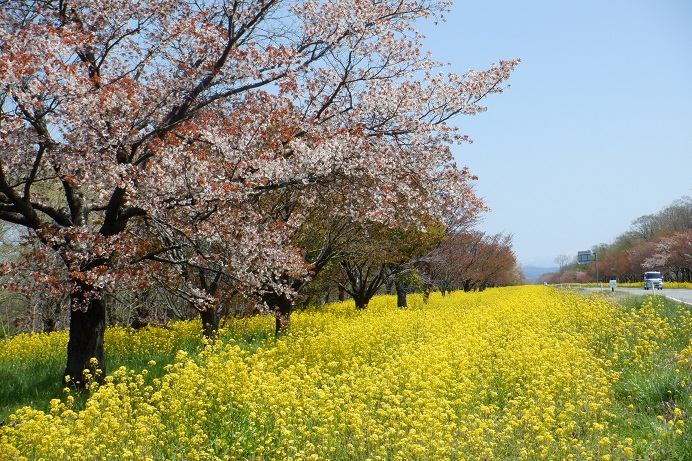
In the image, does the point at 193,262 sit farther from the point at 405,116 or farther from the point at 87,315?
the point at 405,116

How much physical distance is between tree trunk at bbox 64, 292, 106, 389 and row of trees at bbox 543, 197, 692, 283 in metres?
69.3

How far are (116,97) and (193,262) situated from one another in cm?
323

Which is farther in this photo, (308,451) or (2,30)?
(2,30)

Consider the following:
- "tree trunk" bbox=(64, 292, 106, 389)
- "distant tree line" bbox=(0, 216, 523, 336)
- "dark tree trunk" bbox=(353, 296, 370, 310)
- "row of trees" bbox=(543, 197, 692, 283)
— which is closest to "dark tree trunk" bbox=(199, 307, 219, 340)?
"distant tree line" bbox=(0, 216, 523, 336)

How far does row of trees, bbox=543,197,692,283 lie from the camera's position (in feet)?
235

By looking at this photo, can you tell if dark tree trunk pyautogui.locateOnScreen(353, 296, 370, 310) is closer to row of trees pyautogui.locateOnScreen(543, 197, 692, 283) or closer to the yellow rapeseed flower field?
the yellow rapeseed flower field

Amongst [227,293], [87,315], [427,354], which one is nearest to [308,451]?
[427,354]

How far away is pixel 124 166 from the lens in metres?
9.17

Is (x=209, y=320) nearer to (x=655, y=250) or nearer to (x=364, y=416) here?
(x=364, y=416)

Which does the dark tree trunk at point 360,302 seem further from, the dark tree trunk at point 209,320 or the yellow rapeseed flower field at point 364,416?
the yellow rapeseed flower field at point 364,416

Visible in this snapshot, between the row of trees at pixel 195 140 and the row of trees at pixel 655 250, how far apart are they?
213 ft

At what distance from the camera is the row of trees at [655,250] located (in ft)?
235

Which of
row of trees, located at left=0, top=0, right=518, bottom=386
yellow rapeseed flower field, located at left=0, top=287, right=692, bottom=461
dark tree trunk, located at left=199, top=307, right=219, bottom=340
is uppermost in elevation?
row of trees, located at left=0, top=0, right=518, bottom=386

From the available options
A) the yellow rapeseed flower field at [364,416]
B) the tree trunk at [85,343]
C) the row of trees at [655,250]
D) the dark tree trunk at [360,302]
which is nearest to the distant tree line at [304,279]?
the dark tree trunk at [360,302]
